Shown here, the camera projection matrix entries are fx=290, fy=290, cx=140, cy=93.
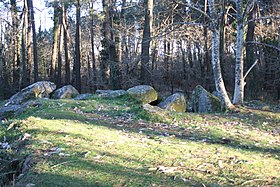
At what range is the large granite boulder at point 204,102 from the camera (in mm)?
10477

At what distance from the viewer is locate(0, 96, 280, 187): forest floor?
3170 mm

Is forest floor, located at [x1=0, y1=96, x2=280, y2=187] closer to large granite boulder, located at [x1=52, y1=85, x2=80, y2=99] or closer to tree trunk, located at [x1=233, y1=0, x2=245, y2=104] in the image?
tree trunk, located at [x1=233, y1=0, x2=245, y2=104]

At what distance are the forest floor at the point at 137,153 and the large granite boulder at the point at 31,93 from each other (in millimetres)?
7810

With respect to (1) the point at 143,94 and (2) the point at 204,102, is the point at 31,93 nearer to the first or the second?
(1) the point at 143,94

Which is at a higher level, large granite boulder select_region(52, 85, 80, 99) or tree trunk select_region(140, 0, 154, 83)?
tree trunk select_region(140, 0, 154, 83)

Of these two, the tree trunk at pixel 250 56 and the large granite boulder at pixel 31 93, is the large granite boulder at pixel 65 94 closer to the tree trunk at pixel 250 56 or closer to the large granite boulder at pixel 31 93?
the large granite boulder at pixel 31 93

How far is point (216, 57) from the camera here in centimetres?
929

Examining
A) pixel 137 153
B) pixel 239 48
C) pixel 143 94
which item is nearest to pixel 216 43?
pixel 239 48

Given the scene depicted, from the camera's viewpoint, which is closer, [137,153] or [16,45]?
[137,153]

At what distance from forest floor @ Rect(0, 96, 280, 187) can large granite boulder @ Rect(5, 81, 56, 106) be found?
781 cm

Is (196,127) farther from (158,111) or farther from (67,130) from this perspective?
(67,130)

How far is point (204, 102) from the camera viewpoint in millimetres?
10797

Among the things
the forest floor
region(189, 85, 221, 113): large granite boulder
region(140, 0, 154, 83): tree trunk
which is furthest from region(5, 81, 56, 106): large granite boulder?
region(189, 85, 221, 113): large granite boulder

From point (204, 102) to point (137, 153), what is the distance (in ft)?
23.4
